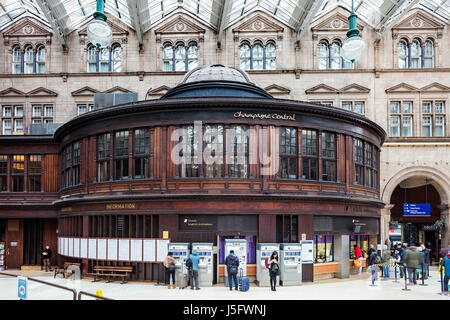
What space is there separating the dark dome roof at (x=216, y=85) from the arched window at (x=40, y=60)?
16.2 m

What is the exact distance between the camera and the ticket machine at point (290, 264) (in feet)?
64.2

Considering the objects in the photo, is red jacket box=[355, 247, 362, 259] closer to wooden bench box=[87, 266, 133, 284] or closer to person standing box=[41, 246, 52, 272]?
wooden bench box=[87, 266, 133, 284]

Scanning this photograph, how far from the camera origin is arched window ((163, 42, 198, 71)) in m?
35.8

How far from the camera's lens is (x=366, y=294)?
17125 mm

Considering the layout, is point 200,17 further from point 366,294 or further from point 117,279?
point 366,294

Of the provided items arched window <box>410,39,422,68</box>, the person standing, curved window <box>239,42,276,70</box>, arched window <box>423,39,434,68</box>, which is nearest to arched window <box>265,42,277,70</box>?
curved window <box>239,42,276,70</box>

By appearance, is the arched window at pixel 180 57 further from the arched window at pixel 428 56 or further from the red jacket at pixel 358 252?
the red jacket at pixel 358 252

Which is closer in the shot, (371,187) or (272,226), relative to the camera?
(272,226)

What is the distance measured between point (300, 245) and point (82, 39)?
26.1 meters

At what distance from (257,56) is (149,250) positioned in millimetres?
20974

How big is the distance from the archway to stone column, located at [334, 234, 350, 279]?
12426 mm

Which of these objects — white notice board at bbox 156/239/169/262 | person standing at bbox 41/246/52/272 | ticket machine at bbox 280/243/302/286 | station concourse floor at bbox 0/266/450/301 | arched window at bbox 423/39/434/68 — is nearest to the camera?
station concourse floor at bbox 0/266/450/301

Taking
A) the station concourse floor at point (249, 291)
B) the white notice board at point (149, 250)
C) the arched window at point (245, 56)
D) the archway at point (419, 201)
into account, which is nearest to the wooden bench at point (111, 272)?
the station concourse floor at point (249, 291)

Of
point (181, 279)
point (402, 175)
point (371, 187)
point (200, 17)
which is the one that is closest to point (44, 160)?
point (181, 279)
